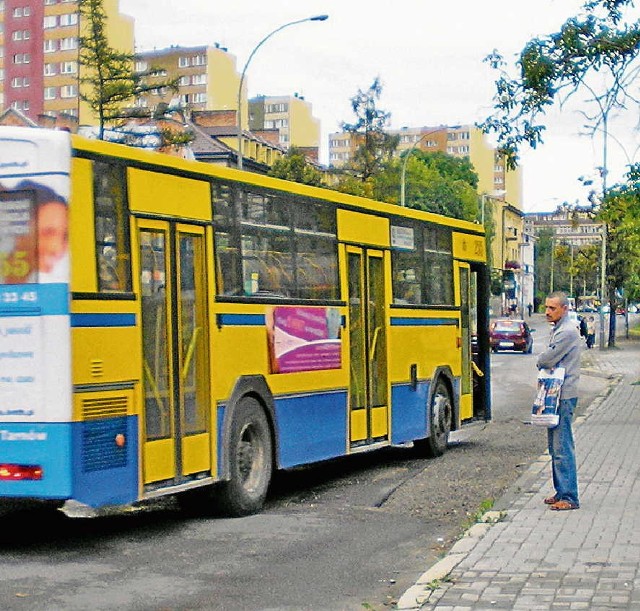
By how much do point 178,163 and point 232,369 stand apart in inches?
70.5

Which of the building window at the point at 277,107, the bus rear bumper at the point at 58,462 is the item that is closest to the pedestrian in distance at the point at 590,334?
the bus rear bumper at the point at 58,462

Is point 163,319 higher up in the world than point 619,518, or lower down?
higher up

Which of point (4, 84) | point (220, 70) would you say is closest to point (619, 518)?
point (4, 84)

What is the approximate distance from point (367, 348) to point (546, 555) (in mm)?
6293

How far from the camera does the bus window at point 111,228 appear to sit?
32.3 feet

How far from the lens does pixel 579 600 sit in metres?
7.55

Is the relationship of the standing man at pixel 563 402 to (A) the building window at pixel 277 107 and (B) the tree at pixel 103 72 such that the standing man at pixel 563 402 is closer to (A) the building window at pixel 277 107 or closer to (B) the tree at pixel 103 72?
(B) the tree at pixel 103 72

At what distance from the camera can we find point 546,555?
905 centimetres

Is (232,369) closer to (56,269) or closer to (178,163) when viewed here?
(178,163)

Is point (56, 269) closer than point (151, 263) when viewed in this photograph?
Yes

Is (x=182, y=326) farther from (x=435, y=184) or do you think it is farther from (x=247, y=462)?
(x=435, y=184)

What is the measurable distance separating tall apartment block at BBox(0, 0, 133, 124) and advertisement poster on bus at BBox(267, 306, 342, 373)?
102047 millimetres

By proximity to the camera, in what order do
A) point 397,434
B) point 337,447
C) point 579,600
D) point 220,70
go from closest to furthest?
1. point 579,600
2. point 337,447
3. point 397,434
4. point 220,70

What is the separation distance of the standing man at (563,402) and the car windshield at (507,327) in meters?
48.3
